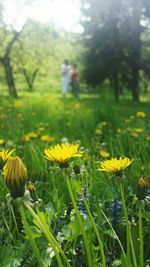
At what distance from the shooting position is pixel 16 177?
939 millimetres

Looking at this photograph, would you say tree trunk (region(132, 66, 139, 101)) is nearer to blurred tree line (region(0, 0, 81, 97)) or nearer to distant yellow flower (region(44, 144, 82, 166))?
blurred tree line (region(0, 0, 81, 97))

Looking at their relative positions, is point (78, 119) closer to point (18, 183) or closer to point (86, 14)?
point (18, 183)

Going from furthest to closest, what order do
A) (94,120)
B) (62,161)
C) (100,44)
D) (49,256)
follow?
(100,44)
(94,120)
(49,256)
(62,161)

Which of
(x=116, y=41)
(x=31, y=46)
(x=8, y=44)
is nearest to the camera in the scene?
(x=116, y=41)

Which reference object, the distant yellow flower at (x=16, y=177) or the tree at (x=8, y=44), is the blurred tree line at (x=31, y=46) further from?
the distant yellow flower at (x=16, y=177)

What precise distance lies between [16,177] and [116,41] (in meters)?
21.7

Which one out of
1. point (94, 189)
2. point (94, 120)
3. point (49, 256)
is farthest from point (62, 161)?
point (94, 120)

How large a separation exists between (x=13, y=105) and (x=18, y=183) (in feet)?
25.1

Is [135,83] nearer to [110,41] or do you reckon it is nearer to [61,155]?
[110,41]

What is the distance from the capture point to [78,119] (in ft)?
18.6

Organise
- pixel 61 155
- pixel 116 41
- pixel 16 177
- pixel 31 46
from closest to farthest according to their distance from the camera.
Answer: pixel 16 177 < pixel 61 155 < pixel 116 41 < pixel 31 46

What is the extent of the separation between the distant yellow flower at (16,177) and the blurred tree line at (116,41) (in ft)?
66.4

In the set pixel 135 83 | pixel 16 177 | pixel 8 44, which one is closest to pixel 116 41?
pixel 135 83

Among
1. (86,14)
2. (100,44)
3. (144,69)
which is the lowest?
(144,69)
